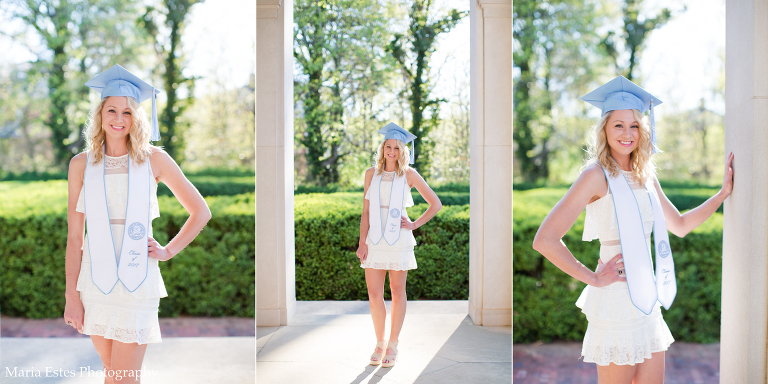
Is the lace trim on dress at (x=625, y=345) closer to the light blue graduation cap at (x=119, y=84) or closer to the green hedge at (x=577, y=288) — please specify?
the light blue graduation cap at (x=119, y=84)

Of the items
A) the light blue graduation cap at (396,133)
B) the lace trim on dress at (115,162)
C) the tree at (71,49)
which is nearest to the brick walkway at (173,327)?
the tree at (71,49)

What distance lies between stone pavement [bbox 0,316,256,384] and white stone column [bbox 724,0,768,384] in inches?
121

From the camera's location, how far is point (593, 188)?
6.76 feet

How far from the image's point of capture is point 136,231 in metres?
2.25

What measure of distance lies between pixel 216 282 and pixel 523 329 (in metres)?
3.48

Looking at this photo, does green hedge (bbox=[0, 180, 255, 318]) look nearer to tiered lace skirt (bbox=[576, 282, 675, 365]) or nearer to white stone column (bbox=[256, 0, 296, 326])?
white stone column (bbox=[256, 0, 296, 326])

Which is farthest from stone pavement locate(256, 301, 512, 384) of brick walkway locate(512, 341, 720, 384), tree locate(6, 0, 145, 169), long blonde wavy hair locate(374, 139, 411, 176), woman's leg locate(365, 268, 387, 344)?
tree locate(6, 0, 145, 169)

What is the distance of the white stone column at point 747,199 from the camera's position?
95.6 inches

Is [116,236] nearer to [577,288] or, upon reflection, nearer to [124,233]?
[124,233]

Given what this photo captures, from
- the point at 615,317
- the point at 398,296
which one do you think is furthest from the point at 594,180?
the point at 398,296

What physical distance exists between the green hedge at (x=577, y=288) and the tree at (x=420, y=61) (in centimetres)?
202

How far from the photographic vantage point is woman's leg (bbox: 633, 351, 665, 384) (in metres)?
2.07

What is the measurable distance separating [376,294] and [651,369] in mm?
1764

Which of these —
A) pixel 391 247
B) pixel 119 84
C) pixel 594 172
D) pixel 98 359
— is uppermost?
pixel 119 84
